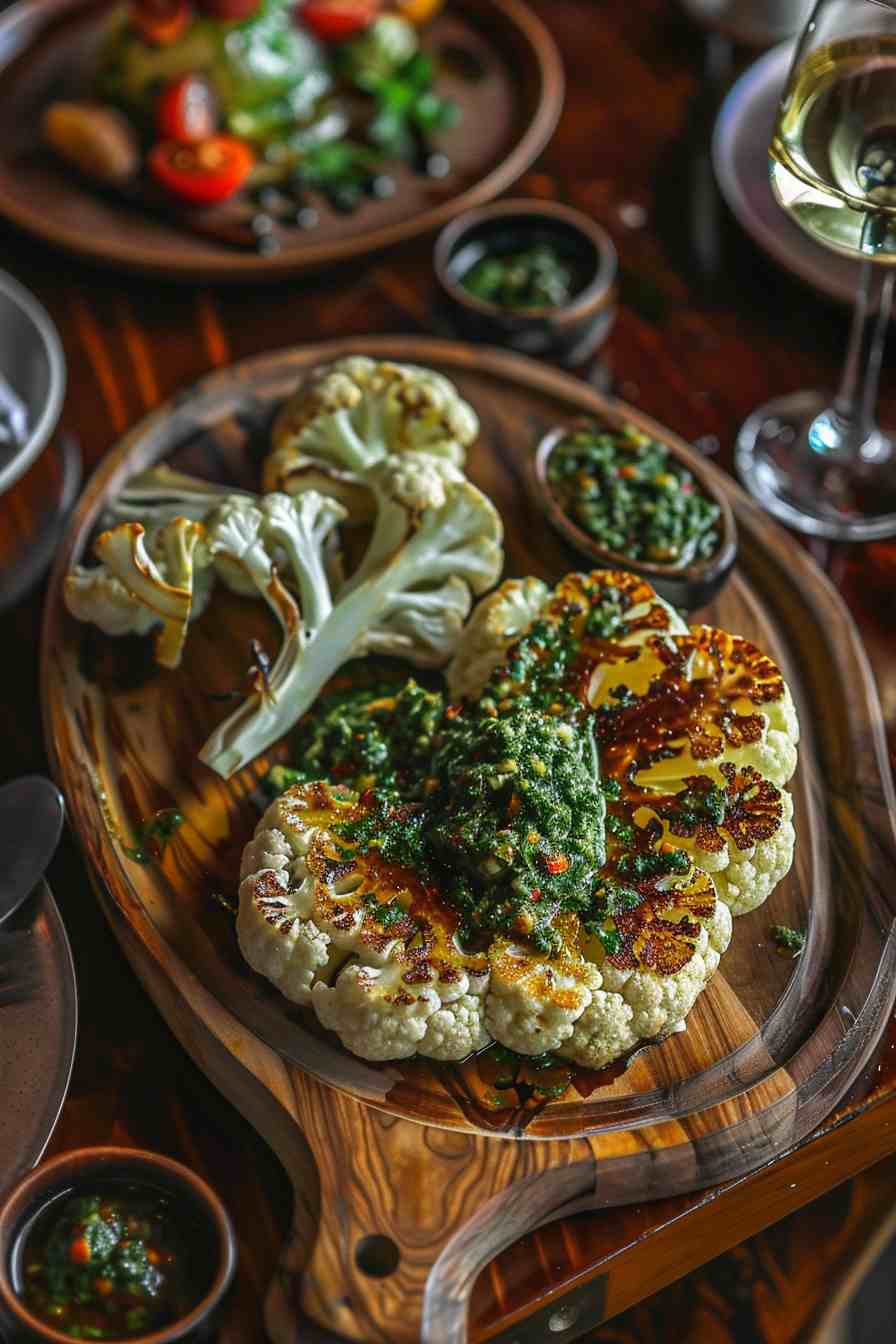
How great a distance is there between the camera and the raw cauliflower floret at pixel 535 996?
204 centimetres

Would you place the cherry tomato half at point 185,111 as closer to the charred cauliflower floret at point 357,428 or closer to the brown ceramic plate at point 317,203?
the brown ceramic plate at point 317,203

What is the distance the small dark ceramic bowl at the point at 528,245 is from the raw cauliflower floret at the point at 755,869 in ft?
4.36

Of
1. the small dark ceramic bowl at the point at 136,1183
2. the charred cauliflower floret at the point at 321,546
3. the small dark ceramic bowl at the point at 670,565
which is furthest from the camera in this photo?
the small dark ceramic bowl at the point at 670,565

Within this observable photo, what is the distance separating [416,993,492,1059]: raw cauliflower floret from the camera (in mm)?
2062

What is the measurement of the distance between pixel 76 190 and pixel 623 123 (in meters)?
1.51

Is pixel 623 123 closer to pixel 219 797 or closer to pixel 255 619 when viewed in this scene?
pixel 255 619

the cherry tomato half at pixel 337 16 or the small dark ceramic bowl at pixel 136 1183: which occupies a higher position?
the cherry tomato half at pixel 337 16

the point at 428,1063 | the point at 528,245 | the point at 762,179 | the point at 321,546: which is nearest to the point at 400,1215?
the point at 428,1063

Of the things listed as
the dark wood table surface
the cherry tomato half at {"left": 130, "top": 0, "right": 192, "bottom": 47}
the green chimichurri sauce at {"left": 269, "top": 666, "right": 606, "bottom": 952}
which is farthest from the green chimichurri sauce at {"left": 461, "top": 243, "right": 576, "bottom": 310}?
the green chimichurri sauce at {"left": 269, "top": 666, "right": 606, "bottom": 952}

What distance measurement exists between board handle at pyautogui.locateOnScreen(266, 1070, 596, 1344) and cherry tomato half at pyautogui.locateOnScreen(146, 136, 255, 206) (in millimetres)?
2285

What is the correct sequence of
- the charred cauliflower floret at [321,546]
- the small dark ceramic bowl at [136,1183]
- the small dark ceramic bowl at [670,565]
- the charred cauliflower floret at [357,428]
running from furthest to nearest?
the charred cauliflower floret at [357,428], the small dark ceramic bowl at [670,565], the charred cauliflower floret at [321,546], the small dark ceramic bowl at [136,1183]

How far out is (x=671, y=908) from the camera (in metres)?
2.16

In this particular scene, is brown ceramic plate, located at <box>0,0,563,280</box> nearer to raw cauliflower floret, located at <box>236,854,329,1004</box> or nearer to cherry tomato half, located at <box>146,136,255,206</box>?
cherry tomato half, located at <box>146,136,255,206</box>

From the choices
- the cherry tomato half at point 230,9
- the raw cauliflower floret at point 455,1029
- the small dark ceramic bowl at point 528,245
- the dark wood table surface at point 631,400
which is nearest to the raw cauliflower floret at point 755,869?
the dark wood table surface at point 631,400
